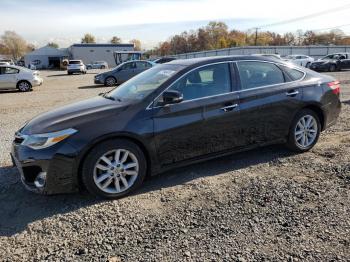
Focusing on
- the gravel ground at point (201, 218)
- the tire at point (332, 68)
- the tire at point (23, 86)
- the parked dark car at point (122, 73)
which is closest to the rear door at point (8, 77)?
the tire at point (23, 86)

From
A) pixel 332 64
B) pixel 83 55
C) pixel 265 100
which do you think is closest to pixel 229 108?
pixel 265 100

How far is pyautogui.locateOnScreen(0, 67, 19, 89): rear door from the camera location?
55.5ft

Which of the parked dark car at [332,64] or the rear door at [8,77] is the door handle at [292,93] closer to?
the rear door at [8,77]

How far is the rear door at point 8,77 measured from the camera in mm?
16909

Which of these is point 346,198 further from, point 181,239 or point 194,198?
A: point 181,239

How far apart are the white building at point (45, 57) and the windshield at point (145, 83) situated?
76703 mm

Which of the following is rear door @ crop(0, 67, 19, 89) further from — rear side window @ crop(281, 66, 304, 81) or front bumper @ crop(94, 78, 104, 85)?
rear side window @ crop(281, 66, 304, 81)

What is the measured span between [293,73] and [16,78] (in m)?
15.7

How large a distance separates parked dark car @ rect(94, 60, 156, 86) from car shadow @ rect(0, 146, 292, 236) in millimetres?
14406

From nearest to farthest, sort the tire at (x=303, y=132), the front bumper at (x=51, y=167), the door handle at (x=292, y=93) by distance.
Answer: the front bumper at (x=51, y=167)
the door handle at (x=292, y=93)
the tire at (x=303, y=132)

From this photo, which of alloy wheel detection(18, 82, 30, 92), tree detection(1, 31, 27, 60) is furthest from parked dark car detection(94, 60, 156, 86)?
tree detection(1, 31, 27, 60)

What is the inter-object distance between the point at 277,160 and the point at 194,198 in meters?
1.76

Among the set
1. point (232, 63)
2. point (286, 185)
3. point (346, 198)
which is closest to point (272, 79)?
point (232, 63)

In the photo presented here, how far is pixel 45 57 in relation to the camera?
7888 centimetres
